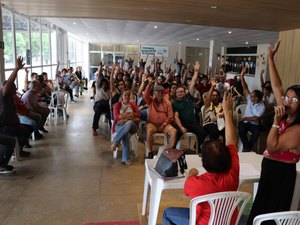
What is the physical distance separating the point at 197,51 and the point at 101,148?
17.3 metres

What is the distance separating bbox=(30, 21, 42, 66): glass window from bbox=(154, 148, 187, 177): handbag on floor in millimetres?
7174

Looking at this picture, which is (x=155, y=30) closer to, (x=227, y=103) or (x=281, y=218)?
(x=227, y=103)

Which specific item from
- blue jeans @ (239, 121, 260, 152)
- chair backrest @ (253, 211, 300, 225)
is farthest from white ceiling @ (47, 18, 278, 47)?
chair backrest @ (253, 211, 300, 225)

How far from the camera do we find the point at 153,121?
4.55 meters

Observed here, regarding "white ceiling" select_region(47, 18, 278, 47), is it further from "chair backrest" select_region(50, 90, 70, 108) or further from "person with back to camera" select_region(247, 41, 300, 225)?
"person with back to camera" select_region(247, 41, 300, 225)

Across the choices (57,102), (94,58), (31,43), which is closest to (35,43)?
(31,43)

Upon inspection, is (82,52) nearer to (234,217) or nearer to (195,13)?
(195,13)

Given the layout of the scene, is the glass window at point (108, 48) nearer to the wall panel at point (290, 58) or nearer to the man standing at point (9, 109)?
the wall panel at point (290, 58)

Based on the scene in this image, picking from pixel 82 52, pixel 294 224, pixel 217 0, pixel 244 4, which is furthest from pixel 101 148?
pixel 82 52

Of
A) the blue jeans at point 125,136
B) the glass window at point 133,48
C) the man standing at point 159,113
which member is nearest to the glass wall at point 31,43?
the blue jeans at point 125,136

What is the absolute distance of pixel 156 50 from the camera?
19.3 metres

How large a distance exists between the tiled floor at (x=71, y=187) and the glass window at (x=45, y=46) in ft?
17.5

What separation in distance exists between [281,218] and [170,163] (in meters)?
0.87

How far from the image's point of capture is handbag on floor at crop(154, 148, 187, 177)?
2.17 metres
